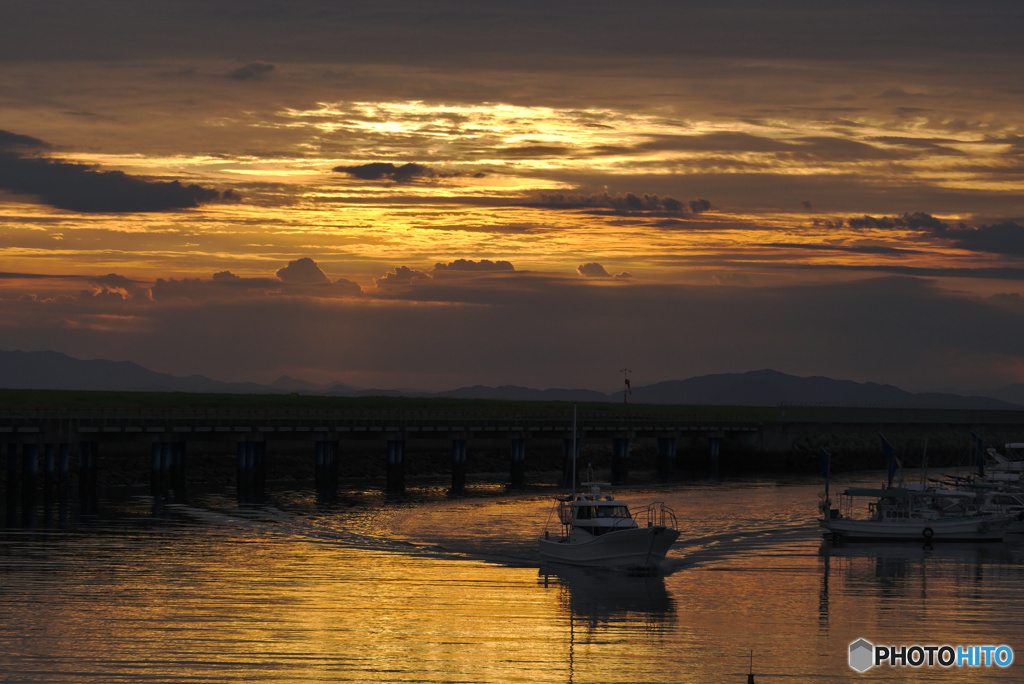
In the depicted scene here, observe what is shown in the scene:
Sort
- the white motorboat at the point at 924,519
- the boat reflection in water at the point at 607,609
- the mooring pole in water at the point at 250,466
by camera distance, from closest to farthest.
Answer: the boat reflection in water at the point at 607,609
the white motorboat at the point at 924,519
the mooring pole in water at the point at 250,466

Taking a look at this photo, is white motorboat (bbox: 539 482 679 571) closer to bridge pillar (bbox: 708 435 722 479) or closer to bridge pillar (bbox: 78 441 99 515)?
bridge pillar (bbox: 78 441 99 515)

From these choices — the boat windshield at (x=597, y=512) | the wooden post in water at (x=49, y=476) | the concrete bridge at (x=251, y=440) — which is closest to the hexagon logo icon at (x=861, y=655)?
the boat windshield at (x=597, y=512)

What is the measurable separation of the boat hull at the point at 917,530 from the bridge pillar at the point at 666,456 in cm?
5437

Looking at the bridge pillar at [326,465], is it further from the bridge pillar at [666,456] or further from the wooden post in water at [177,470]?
the bridge pillar at [666,456]

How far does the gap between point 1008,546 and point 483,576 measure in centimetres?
3379

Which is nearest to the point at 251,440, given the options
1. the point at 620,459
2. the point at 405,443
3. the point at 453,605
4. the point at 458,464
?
the point at 458,464

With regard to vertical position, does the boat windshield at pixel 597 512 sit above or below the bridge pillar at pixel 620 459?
above

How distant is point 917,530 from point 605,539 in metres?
25.1

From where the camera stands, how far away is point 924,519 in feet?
225

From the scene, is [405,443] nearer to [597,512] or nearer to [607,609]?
[597,512]

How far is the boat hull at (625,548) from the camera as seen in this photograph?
5066 centimetres

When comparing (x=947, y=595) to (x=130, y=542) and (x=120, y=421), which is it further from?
(x=120, y=421)

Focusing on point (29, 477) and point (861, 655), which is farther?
point (29, 477)

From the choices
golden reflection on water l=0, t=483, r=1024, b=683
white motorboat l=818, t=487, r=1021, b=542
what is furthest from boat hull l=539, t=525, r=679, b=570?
white motorboat l=818, t=487, r=1021, b=542
